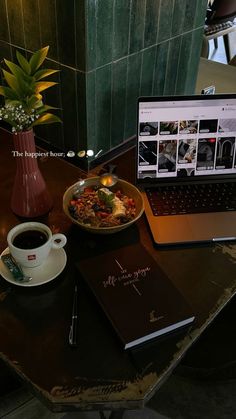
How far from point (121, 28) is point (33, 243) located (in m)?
0.56

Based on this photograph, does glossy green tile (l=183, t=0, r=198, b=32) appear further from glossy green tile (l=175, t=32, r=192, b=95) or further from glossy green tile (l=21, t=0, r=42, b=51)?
glossy green tile (l=21, t=0, r=42, b=51)

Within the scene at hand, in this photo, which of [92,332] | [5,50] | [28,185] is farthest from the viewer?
[5,50]

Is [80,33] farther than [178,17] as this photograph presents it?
No

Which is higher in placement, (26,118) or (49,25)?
(49,25)

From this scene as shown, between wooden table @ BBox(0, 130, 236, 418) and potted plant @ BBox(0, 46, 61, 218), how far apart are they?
5cm

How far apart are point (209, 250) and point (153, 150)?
0.28 m

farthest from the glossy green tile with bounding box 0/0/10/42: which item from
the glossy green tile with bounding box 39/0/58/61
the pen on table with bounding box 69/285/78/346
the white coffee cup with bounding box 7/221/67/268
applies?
the pen on table with bounding box 69/285/78/346

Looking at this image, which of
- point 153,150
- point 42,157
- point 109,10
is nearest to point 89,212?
point 153,150

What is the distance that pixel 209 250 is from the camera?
34.7 inches

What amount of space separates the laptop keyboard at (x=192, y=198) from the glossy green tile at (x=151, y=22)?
39cm

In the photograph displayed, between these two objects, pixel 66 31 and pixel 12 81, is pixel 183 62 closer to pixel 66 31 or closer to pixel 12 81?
pixel 66 31

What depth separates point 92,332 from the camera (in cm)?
71

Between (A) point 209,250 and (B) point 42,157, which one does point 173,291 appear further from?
(B) point 42,157

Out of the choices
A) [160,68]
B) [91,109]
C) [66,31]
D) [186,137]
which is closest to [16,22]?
[66,31]
